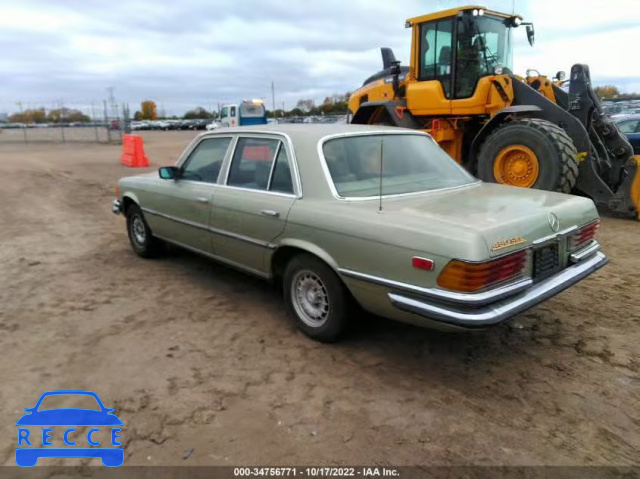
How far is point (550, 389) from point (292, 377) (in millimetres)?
1665

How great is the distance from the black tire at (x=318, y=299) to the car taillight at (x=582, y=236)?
5.51 ft

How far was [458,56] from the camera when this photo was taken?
8.57 meters

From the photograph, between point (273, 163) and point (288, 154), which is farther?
point (273, 163)

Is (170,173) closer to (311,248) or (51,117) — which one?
(311,248)

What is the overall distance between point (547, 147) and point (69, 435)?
675 cm

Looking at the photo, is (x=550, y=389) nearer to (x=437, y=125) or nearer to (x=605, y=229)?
(x=605, y=229)

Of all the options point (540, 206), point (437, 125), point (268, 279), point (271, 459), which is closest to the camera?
point (271, 459)

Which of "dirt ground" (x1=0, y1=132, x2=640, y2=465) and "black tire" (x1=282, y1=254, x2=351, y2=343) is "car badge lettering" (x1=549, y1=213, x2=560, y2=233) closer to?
"dirt ground" (x1=0, y1=132, x2=640, y2=465)

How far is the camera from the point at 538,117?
26.8ft

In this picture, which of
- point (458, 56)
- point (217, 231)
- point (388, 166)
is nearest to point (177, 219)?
point (217, 231)

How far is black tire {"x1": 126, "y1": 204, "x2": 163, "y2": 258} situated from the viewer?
5.91 metres

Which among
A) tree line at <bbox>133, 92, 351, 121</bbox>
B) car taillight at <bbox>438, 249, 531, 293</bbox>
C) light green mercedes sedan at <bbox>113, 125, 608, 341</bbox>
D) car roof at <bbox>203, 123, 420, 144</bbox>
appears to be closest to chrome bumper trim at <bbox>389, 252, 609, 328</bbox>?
light green mercedes sedan at <bbox>113, 125, 608, 341</bbox>

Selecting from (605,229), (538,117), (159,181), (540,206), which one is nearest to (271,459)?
(540,206)

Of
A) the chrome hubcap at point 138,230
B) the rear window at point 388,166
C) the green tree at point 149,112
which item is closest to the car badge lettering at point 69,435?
the rear window at point 388,166
